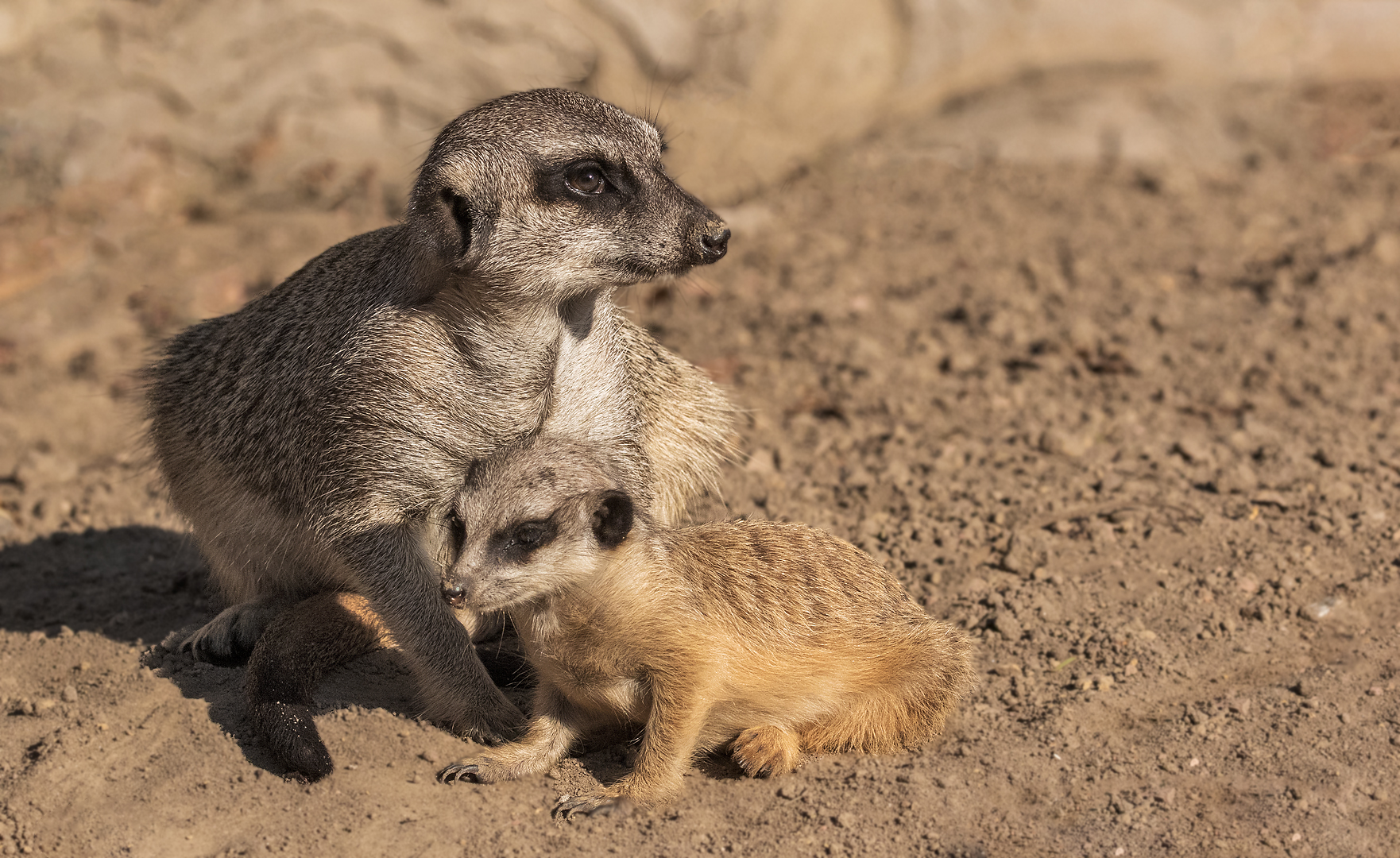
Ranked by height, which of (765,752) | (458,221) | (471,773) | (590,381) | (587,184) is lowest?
(471,773)

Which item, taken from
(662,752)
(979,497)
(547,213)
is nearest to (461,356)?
(547,213)

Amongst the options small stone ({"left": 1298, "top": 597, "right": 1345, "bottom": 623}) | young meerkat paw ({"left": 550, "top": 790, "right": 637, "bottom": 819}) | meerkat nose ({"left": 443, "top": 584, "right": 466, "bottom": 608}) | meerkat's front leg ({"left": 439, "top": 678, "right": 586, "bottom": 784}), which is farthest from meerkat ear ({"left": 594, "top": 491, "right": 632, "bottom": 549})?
small stone ({"left": 1298, "top": 597, "right": 1345, "bottom": 623})

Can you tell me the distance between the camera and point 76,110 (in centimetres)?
743

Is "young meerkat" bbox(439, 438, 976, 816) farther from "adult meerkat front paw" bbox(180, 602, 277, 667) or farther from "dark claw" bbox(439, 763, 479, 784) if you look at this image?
"adult meerkat front paw" bbox(180, 602, 277, 667)

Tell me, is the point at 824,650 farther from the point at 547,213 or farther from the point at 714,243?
the point at 547,213

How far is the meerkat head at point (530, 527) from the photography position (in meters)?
3.18

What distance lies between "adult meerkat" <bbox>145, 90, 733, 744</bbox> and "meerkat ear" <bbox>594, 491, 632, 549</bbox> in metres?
0.38

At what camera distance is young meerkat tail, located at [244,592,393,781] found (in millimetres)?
3438

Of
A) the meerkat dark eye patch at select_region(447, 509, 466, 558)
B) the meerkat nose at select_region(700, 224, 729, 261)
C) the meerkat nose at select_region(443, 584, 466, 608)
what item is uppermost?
the meerkat nose at select_region(700, 224, 729, 261)

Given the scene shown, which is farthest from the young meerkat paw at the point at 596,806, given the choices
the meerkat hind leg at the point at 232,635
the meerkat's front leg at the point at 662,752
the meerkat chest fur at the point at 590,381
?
the meerkat hind leg at the point at 232,635

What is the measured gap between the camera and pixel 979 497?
4902 millimetres

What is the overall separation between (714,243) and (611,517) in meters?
0.96

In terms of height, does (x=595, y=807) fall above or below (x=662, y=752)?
below

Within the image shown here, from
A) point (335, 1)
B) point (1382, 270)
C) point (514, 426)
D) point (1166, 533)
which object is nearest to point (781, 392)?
point (1166, 533)
